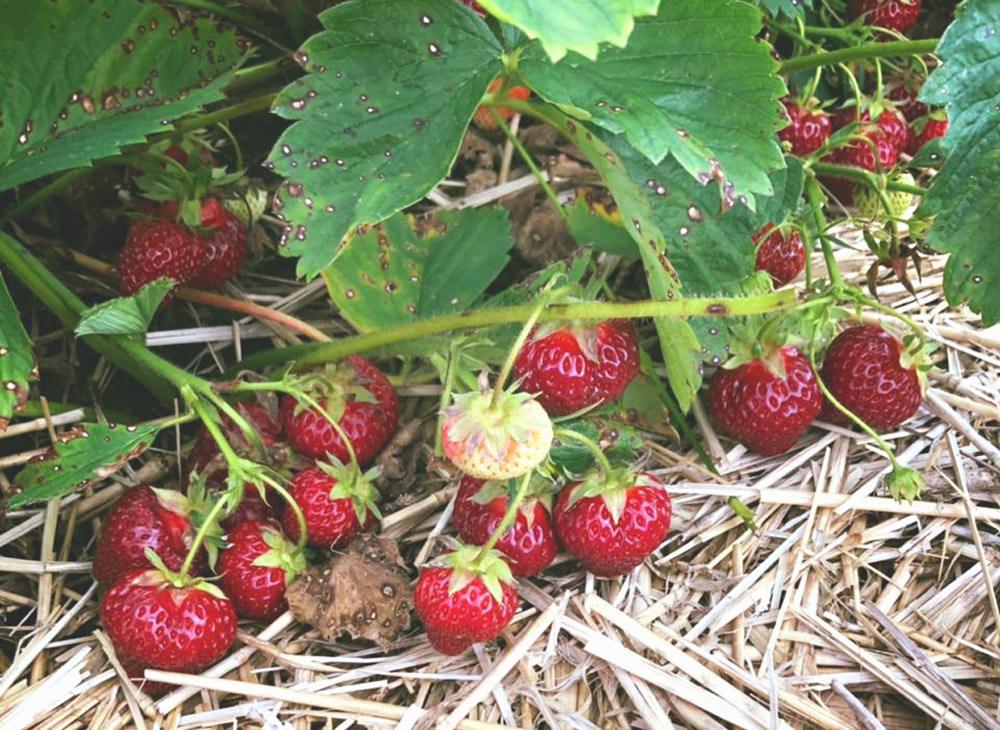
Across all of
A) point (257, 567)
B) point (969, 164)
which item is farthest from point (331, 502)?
point (969, 164)

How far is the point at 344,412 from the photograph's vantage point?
1.24m

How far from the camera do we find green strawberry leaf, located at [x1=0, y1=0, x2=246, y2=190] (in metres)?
1.28

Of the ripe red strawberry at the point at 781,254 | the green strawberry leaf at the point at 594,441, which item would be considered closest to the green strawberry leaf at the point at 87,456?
the green strawberry leaf at the point at 594,441

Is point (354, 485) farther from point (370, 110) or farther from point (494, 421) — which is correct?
point (370, 110)

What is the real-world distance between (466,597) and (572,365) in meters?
0.26

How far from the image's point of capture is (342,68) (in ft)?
3.71

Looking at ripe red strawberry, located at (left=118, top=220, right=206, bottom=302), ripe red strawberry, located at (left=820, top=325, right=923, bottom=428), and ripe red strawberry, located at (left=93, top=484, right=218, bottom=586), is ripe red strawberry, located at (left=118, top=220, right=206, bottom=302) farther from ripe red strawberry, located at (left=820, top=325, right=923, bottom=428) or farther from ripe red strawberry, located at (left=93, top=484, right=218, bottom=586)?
ripe red strawberry, located at (left=820, top=325, right=923, bottom=428)

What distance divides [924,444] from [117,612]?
987 mm

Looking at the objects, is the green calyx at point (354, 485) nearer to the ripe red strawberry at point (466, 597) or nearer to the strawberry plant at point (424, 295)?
the strawberry plant at point (424, 295)

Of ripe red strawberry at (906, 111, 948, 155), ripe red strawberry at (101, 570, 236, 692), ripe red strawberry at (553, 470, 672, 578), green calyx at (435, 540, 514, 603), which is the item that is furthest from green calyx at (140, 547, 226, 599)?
ripe red strawberry at (906, 111, 948, 155)

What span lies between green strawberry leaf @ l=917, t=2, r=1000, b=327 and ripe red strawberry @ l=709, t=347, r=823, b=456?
19 cm

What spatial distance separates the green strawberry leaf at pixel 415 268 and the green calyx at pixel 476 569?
401 mm

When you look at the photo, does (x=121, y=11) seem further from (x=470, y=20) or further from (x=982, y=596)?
(x=982, y=596)

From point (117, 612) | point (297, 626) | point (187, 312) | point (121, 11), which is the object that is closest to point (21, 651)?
point (117, 612)
